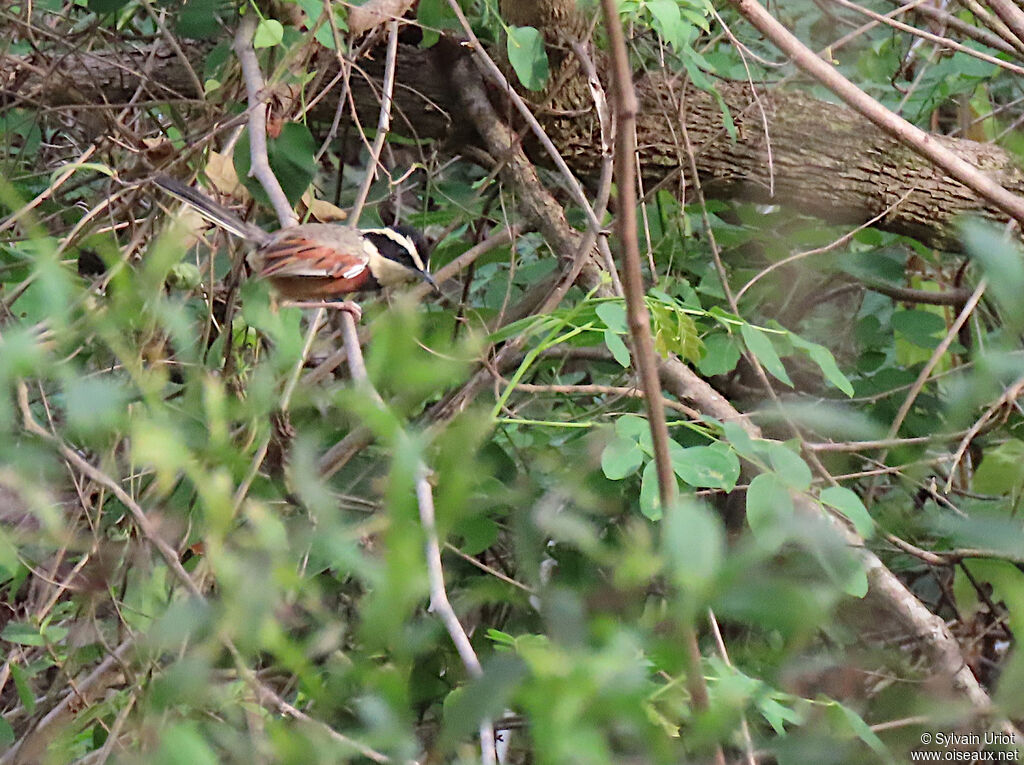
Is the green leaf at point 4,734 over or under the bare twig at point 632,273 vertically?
under

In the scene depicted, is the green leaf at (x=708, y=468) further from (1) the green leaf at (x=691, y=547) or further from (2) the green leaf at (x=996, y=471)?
(2) the green leaf at (x=996, y=471)

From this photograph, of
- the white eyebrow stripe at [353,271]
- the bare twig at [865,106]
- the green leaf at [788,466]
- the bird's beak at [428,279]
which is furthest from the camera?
the bird's beak at [428,279]

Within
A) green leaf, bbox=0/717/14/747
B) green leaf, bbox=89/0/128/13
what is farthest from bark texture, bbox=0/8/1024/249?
green leaf, bbox=0/717/14/747

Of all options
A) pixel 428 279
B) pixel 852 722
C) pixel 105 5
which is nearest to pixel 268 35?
pixel 105 5

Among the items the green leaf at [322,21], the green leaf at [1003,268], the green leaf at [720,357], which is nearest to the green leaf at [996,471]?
the green leaf at [720,357]

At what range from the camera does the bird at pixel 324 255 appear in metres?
2.72

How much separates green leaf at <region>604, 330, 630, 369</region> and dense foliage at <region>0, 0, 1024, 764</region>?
1cm

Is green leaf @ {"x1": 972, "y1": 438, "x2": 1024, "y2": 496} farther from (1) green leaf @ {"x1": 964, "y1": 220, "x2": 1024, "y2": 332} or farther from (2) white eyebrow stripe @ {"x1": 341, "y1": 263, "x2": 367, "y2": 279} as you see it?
(1) green leaf @ {"x1": 964, "y1": 220, "x2": 1024, "y2": 332}

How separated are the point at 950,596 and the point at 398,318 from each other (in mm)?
3080

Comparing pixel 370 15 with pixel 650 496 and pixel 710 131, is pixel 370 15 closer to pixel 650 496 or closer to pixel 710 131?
pixel 710 131

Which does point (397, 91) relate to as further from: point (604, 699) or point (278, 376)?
point (604, 699)

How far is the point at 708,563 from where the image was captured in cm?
54

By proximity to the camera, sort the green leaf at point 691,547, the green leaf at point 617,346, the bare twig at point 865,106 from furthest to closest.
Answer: the bare twig at point 865,106 → the green leaf at point 617,346 → the green leaf at point 691,547

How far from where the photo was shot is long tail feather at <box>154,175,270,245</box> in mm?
2604
